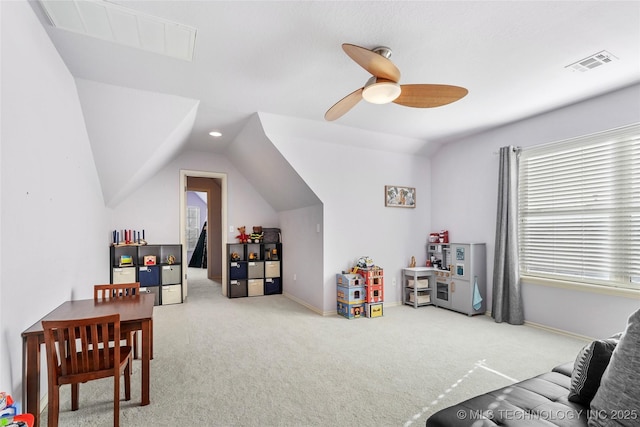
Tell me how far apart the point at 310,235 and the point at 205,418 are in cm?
323

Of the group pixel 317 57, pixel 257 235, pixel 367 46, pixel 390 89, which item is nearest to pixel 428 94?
pixel 390 89

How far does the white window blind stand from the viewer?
329 centimetres

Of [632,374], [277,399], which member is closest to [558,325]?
[632,374]

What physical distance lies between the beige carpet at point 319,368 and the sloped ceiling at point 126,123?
83.6 inches

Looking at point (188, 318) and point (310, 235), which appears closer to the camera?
point (188, 318)

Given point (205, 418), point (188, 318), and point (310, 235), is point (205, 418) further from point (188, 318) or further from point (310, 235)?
point (310, 235)

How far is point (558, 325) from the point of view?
3.81 m

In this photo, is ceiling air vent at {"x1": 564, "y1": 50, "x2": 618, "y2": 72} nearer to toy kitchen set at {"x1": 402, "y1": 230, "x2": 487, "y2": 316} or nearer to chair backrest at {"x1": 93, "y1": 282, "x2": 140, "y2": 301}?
toy kitchen set at {"x1": 402, "y1": 230, "x2": 487, "y2": 316}

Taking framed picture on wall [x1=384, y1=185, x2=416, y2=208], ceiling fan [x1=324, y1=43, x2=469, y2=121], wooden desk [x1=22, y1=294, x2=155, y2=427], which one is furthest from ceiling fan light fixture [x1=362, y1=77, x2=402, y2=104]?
framed picture on wall [x1=384, y1=185, x2=416, y2=208]

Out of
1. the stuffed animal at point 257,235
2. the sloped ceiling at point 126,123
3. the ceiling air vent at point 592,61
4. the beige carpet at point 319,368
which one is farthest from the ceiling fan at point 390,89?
the stuffed animal at point 257,235

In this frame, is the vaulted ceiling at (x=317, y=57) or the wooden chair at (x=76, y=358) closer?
the wooden chair at (x=76, y=358)

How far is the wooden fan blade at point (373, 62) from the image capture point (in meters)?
2.01

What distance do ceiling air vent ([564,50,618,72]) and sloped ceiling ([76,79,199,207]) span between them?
3.77 meters

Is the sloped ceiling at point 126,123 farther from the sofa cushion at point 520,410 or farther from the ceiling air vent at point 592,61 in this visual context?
the ceiling air vent at point 592,61
